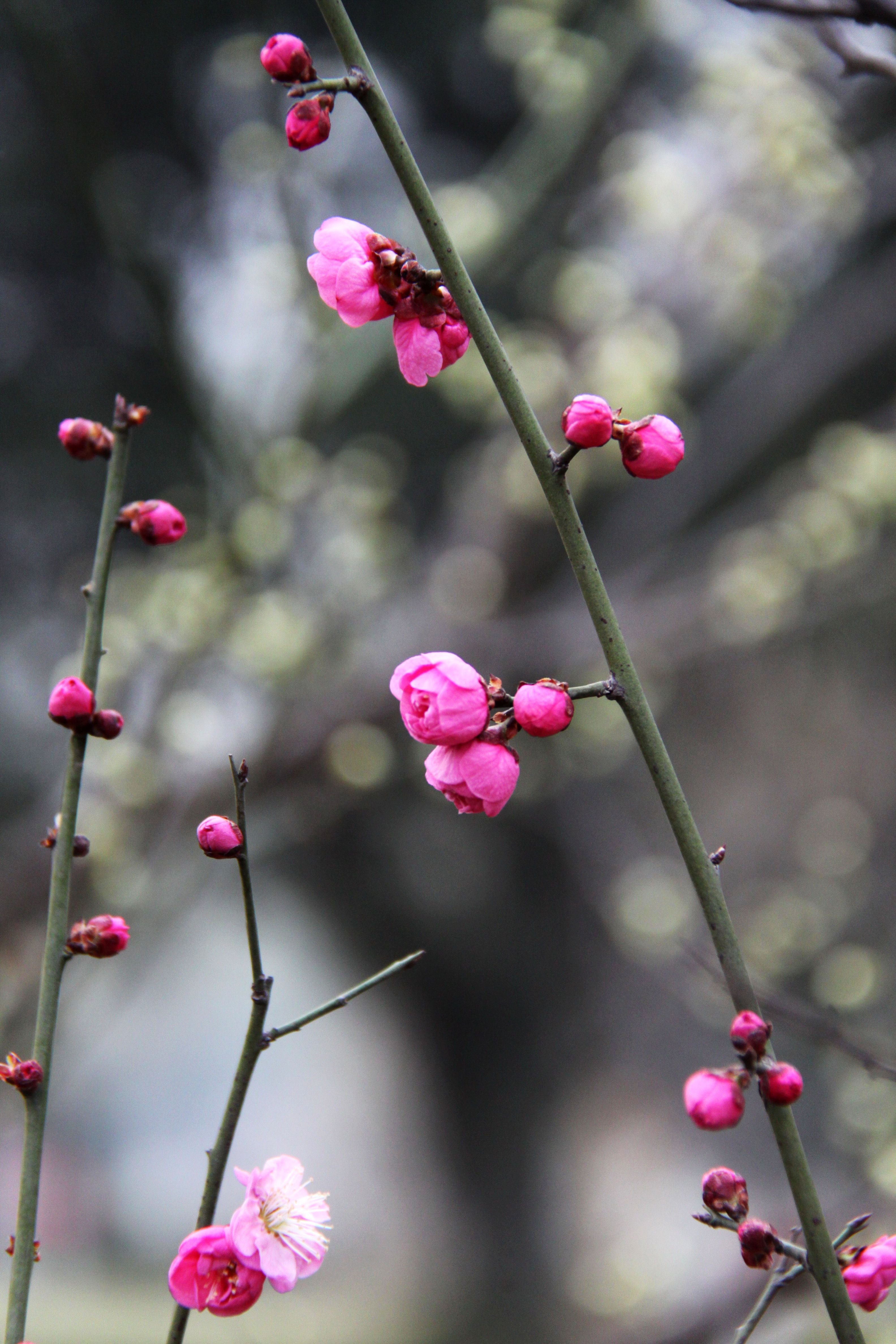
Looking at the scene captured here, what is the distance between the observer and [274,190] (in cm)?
166

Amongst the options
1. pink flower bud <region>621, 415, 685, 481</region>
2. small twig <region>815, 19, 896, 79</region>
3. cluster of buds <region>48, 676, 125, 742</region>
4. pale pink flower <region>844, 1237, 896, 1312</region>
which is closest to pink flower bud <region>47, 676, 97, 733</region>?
cluster of buds <region>48, 676, 125, 742</region>

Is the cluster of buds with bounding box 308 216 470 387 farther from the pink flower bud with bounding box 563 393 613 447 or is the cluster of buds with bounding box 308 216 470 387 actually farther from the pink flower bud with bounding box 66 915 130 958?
the pink flower bud with bounding box 66 915 130 958

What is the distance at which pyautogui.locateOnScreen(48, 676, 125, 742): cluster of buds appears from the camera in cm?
38

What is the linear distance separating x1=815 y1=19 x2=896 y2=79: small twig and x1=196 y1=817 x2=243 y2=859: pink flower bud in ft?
1.63

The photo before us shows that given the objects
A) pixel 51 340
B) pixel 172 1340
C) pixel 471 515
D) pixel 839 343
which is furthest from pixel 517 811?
pixel 172 1340

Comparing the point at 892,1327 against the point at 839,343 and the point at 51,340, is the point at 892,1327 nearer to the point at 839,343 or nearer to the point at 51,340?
the point at 839,343

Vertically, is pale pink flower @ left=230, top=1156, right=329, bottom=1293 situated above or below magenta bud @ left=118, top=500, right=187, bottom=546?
below

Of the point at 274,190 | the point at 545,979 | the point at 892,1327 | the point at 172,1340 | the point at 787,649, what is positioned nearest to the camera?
the point at 172,1340

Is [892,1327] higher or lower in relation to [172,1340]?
lower

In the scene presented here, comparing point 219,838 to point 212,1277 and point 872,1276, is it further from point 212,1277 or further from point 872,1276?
point 872,1276

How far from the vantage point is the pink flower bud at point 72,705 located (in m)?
0.38

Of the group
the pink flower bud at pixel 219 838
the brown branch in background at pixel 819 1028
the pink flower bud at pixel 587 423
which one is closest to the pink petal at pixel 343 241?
the pink flower bud at pixel 587 423

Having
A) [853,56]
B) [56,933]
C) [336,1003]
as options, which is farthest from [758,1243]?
[853,56]

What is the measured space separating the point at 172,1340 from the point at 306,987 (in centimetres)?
447
